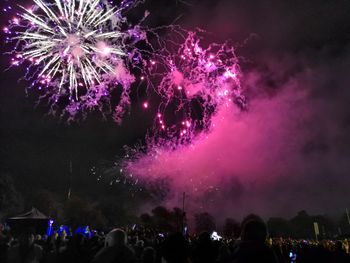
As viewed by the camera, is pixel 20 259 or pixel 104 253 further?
pixel 20 259

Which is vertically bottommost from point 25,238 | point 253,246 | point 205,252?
point 253,246

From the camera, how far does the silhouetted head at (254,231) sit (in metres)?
4.04

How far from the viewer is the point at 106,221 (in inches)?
3051

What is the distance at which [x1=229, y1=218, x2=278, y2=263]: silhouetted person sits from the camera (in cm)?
383

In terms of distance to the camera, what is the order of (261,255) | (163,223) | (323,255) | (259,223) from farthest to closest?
1. (163,223)
2. (323,255)
3. (259,223)
4. (261,255)

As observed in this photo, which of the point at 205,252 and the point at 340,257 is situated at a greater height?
the point at 340,257

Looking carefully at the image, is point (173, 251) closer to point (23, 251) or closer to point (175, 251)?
point (175, 251)

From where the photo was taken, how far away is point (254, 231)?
4.05 m

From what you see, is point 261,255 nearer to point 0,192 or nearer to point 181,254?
point 181,254

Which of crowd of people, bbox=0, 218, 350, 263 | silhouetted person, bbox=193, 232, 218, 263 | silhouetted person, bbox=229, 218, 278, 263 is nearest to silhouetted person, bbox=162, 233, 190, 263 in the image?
crowd of people, bbox=0, 218, 350, 263

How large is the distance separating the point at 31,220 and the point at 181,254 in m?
17.8

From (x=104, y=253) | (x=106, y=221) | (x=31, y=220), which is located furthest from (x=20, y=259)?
(x=106, y=221)

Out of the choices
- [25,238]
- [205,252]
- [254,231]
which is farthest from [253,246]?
[25,238]

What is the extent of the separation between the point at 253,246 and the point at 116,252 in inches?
62.8
